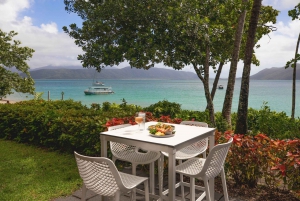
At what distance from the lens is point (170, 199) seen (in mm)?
2406

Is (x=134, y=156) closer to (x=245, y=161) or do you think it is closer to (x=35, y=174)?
(x=245, y=161)

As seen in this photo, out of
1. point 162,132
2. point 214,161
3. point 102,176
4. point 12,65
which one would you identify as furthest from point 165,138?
point 12,65

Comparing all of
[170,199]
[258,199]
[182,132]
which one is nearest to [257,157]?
[258,199]

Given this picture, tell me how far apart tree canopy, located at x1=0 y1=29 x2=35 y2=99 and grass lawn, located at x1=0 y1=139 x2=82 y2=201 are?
9.91 metres

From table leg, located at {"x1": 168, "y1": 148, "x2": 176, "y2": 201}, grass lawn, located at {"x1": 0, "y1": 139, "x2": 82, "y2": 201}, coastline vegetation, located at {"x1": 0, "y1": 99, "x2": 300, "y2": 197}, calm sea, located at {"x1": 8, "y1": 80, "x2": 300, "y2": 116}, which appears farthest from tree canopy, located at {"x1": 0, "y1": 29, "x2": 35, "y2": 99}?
table leg, located at {"x1": 168, "y1": 148, "x2": 176, "y2": 201}

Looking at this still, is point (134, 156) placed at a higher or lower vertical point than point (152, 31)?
lower

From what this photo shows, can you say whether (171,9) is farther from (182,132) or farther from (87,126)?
(182,132)

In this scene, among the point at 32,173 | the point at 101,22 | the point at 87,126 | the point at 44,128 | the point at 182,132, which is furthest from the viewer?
the point at 101,22

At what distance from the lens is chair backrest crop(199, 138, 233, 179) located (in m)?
2.53

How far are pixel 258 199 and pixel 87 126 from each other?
3355mm

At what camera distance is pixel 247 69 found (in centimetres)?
631

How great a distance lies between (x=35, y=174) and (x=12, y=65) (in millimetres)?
12656

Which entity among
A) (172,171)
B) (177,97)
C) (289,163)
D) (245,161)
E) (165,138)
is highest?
(165,138)

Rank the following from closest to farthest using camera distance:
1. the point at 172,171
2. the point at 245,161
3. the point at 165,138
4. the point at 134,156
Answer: the point at 172,171 < the point at 165,138 < the point at 134,156 < the point at 245,161
